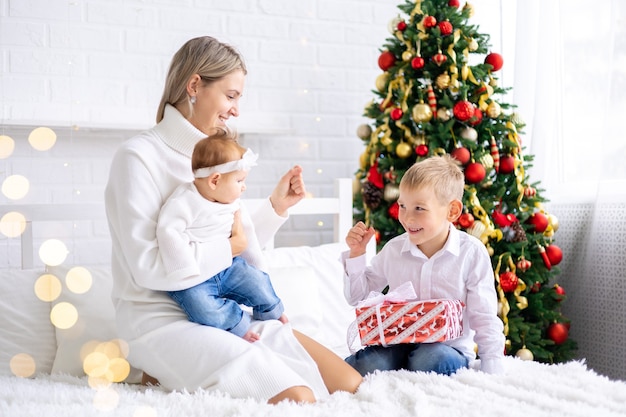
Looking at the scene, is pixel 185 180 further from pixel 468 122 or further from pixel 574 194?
pixel 574 194

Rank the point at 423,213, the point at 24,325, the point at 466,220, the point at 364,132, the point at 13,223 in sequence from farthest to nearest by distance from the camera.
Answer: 1. the point at 364,132
2. the point at 466,220
3. the point at 13,223
4. the point at 24,325
5. the point at 423,213

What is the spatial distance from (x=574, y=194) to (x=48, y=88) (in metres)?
2.02

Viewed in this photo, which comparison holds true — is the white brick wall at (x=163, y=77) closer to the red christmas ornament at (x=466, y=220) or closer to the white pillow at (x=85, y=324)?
the white pillow at (x=85, y=324)

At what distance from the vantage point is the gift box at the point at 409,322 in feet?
5.47

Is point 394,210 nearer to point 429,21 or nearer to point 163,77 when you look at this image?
point 429,21

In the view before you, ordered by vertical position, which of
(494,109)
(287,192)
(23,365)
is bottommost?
(23,365)

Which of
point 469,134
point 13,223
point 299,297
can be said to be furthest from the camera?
point 469,134

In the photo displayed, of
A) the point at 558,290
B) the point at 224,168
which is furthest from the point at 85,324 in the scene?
the point at 558,290

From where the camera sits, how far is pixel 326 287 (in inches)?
88.8

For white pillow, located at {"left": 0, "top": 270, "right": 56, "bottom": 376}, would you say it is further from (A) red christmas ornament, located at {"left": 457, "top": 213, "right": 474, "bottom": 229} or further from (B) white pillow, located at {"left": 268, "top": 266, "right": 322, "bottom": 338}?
(A) red christmas ornament, located at {"left": 457, "top": 213, "right": 474, "bottom": 229}

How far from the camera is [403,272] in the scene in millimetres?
1866

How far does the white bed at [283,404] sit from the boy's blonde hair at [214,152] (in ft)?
1.66

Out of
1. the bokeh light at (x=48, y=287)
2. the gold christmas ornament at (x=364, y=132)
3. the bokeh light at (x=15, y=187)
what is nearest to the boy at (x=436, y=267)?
the bokeh light at (x=48, y=287)

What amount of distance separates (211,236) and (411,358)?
597mm
